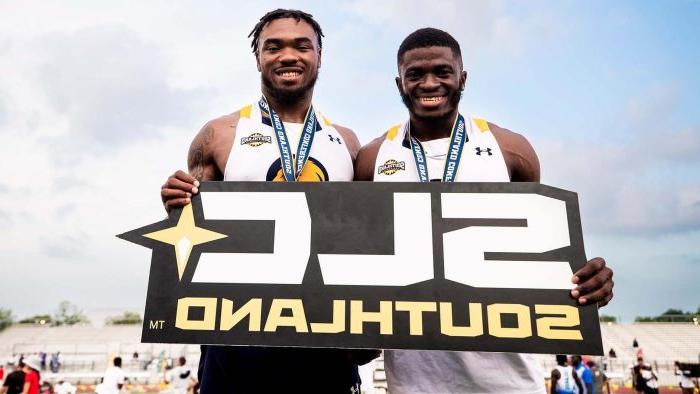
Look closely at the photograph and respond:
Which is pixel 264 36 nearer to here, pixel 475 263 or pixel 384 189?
pixel 384 189

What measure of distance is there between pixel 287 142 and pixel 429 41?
113 cm

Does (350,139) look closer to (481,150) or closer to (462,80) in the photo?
(462,80)

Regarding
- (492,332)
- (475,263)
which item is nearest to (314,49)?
(475,263)

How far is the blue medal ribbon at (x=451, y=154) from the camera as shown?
2901 mm

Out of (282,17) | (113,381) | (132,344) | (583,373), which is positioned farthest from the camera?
(132,344)

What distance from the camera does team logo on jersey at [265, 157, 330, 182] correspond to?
3.00m

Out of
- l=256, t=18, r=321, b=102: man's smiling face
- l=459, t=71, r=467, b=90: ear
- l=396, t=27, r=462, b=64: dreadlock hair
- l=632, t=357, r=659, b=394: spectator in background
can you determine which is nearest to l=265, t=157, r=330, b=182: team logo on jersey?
l=256, t=18, r=321, b=102: man's smiling face

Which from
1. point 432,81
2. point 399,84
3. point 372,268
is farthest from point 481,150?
point 372,268

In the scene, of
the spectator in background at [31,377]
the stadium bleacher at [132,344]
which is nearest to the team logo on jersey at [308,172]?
the spectator in background at [31,377]

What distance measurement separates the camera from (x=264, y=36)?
329 centimetres

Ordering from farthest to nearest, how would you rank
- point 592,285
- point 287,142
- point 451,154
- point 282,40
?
point 282,40, point 287,142, point 451,154, point 592,285

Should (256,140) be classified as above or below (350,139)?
below

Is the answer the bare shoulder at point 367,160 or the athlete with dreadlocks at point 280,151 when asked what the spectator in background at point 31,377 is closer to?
the athlete with dreadlocks at point 280,151

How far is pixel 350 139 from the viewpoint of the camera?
3.61m
